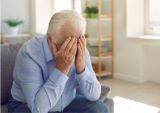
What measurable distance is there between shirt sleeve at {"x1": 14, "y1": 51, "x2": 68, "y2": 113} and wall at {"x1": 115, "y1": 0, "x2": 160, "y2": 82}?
2971 millimetres

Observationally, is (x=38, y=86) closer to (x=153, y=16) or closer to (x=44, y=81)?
(x=44, y=81)

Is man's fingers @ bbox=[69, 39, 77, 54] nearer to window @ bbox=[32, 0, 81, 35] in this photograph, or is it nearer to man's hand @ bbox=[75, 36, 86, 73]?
man's hand @ bbox=[75, 36, 86, 73]

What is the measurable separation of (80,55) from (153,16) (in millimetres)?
3243

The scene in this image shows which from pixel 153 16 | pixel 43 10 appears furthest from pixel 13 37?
pixel 153 16

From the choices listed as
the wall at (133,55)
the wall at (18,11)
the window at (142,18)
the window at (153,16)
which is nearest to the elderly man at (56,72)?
the wall at (133,55)

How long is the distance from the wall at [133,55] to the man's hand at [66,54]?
2.95m

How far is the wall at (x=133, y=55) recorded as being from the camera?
4.27 m

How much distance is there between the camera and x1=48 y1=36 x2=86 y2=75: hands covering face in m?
1.35

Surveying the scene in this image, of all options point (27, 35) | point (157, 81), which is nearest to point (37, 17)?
point (27, 35)

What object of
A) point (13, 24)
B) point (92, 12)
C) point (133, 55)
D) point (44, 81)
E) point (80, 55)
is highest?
point (92, 12)

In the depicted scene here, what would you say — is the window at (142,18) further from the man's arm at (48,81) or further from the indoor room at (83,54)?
the man's arm at (48,81)

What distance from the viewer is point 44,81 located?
1.45 meters

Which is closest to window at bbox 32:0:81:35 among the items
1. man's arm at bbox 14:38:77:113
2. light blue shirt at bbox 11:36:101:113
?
light blue shirt at bbox 11:36:101:113

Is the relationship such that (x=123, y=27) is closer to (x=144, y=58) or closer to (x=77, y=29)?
(x=144, y=58)
